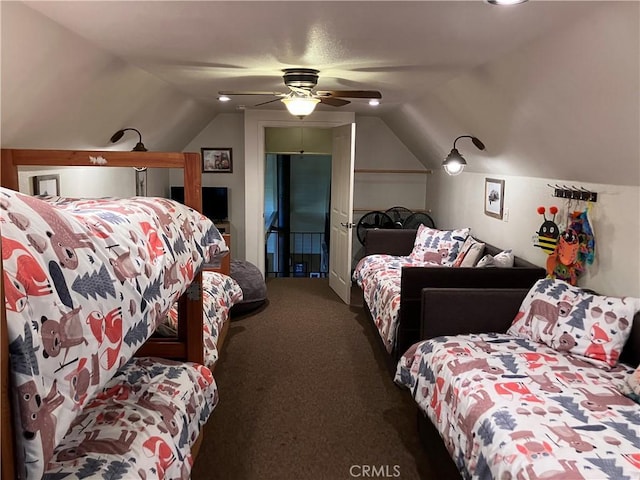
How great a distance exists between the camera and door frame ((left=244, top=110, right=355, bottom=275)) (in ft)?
19.4

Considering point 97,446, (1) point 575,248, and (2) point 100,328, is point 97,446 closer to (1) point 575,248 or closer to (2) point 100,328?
(2) point 100,328

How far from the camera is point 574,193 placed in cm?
323

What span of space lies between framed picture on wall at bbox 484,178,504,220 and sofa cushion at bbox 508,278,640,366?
1504 mm

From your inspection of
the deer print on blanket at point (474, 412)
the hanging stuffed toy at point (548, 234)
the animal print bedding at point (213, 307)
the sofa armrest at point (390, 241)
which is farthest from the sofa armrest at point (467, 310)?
the sofa armrest at point (390, 241)

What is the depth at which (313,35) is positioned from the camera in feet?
8.18

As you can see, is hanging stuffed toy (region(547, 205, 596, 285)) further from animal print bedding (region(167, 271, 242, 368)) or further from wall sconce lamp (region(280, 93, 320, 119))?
animal print bedding (region(167, 271, 242, 368))

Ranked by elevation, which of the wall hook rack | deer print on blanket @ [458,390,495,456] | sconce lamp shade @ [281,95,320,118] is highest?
sconce lamp shade @ [281,95,320,118]

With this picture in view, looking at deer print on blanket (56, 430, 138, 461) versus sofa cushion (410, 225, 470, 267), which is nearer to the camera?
deer print on blanket (56, 430, 138, 461)

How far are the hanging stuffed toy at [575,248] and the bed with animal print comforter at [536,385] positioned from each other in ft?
0.87

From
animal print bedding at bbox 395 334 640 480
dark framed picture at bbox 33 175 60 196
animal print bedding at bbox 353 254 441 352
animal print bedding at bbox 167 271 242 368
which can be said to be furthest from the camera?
animal print bedding at bbox 353 254 441 352

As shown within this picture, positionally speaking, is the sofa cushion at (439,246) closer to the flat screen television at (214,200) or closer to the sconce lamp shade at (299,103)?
the sconce lamp shade at (299,103)

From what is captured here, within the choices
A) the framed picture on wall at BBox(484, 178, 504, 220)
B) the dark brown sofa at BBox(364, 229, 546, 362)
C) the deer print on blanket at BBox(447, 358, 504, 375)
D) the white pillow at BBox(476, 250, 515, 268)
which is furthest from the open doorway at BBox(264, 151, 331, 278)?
the deer print on blanket at BBox(447, 358, 504, 375)

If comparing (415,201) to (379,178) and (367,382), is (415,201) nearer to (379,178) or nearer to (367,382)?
(379,178)

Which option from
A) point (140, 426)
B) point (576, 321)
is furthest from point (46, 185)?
point (576, 321)
